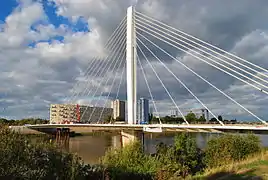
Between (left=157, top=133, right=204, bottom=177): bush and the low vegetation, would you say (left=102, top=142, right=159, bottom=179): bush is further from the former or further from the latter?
(left=157, top=133, right=204, bottom=177): bush

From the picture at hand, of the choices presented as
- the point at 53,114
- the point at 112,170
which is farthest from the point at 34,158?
the point at 53,114

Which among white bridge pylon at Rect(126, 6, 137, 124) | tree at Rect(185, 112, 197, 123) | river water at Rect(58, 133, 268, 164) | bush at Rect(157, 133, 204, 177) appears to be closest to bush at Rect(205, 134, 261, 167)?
bush at Rect(157, 133, 204, 177)

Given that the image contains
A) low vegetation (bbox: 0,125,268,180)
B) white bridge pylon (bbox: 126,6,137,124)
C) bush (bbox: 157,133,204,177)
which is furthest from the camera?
white bridge pylon (bbox: 126,6,137,124)

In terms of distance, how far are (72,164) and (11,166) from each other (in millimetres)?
3026

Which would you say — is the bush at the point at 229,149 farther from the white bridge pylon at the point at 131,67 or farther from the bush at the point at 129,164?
the white bridge pylon at the point at 131,67

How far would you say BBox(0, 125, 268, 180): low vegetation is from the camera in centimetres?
789

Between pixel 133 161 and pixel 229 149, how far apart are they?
27.1ft

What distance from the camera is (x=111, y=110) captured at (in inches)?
4259

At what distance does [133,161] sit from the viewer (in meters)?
20.9

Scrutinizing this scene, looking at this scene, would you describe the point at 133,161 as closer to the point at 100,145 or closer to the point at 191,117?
the point at 100,145

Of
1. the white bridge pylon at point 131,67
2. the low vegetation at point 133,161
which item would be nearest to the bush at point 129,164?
the low vegetation at point 133,161

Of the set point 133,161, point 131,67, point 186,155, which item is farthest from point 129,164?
point 131,67

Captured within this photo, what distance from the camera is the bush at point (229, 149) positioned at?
928 inches

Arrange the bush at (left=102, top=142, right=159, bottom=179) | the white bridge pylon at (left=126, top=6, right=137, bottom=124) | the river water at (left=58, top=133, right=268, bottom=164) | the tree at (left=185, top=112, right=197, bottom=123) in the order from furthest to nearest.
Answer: the tree at (left=185, top=112, right=197, bottom=123) < the river water at (left=58, top=133, right=268, bottom=164) < the white bridge pylon at (left=126, top=6, right=137, bottom=124) < the bush at (left=102, top=142, right=159, bottom=179)
